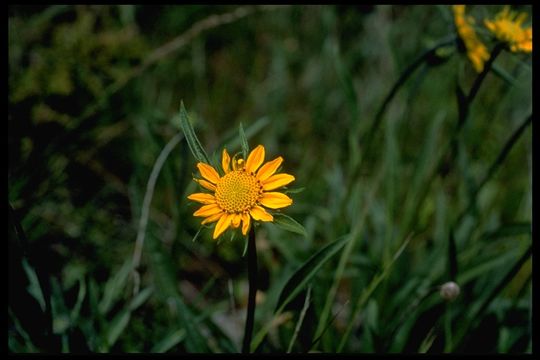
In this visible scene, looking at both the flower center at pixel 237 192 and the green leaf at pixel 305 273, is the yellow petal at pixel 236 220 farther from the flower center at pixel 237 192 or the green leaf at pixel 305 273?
the green leaf at pixel 305 273

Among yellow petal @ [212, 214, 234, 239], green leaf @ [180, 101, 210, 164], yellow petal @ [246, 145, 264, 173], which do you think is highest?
green leaf @ [180, 101, 210, 164]

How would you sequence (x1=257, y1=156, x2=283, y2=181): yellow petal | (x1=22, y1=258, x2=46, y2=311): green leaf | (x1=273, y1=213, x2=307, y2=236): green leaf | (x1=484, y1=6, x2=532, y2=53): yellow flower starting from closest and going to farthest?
1. (x1=273, y1=213, x2=307, y2=236): green leaf
2. (x1=257, y1=156, x2=283, y2=181): yellow petal
3. (x1=484, y1=6, x2=532, y2=53): yellow flower
4. (x1=22, y1=258, x2=46, y2=311): green leaf

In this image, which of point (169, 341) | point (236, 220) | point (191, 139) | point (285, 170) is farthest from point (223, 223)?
point (285, 170)

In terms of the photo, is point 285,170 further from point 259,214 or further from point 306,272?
point 259,214

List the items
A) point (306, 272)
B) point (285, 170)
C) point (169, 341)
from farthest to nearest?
point (285, 170)
point (169, 341)
point (306, 272)

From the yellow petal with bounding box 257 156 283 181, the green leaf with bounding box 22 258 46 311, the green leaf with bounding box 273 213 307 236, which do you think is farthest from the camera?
the green leaf with bounding box 22 258 46 311

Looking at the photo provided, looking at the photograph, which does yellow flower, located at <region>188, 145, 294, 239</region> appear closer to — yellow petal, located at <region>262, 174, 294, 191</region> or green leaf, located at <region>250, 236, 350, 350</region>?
yellow petal, located at <region>262, 174, 294, 191</region>

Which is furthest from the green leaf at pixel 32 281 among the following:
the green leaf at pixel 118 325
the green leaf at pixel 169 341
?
the green leaf at pixel 169 341

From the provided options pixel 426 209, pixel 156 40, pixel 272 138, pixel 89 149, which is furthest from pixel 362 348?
pixel 156 40

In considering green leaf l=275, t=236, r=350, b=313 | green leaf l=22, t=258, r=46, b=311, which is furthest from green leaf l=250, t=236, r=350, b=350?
green leaf l=22, t=258, r=46, b=311
